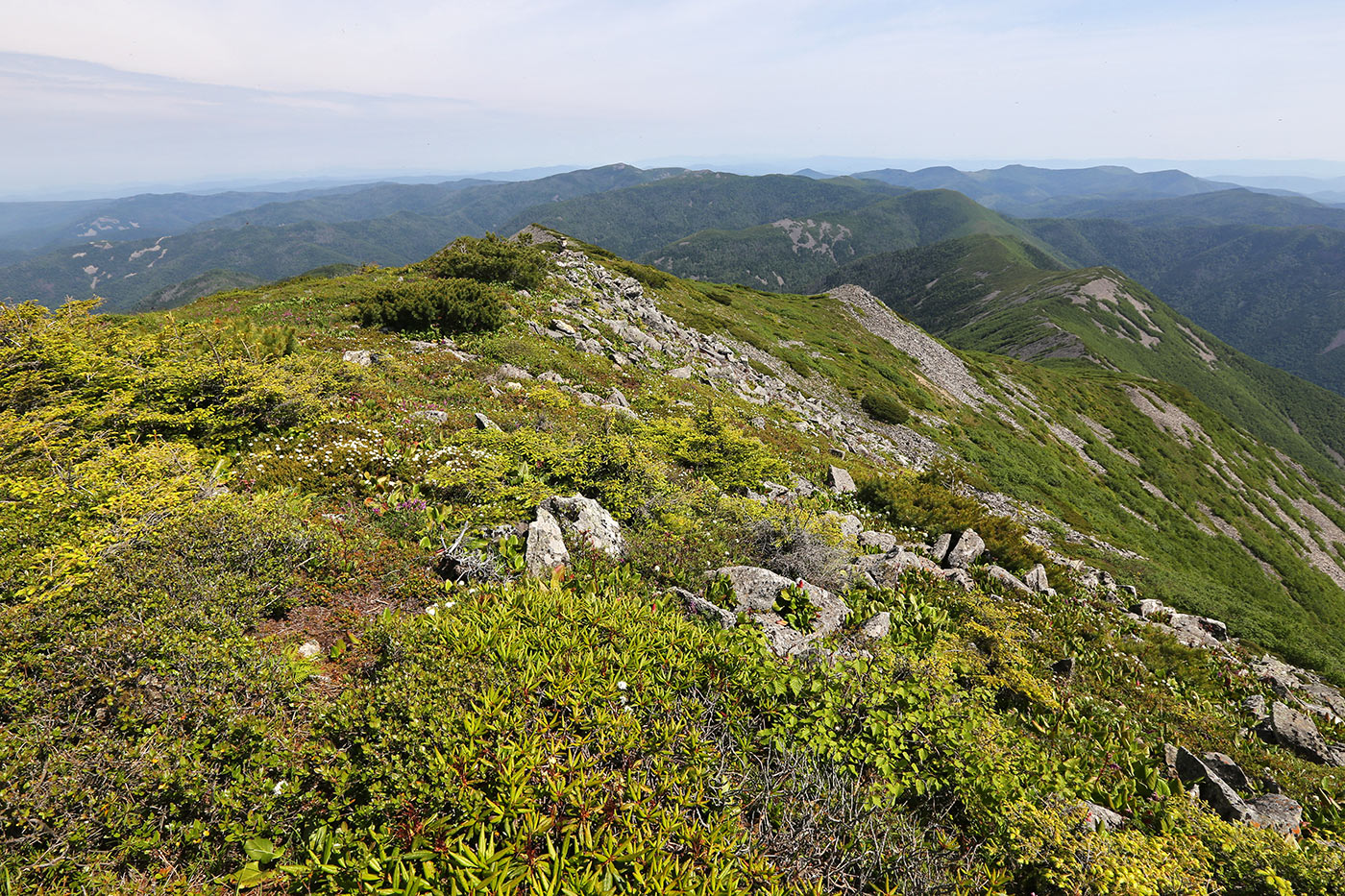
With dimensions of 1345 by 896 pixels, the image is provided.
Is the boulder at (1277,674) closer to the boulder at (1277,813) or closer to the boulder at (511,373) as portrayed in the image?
the boulder at (1277,813)

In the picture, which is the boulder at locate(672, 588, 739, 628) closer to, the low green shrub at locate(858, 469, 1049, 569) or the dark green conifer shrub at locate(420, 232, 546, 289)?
the low green shrub at locate(858, 469, 1049, 569)

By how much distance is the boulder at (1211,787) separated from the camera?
6742mm

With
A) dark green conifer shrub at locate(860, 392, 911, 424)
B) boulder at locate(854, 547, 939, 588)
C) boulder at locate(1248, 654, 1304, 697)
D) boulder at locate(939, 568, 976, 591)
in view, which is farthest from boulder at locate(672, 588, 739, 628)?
dark green conifer shrub at locate(860, 392, 911, 424)

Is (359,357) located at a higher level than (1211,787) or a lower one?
higher

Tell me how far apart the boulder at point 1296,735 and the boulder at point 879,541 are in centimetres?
691

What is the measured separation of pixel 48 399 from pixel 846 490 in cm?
1778

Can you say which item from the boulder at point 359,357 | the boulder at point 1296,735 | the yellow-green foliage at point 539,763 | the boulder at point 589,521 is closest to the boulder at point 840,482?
the boulder at point 589,521

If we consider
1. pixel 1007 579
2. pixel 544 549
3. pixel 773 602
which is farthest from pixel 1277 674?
pixel 544 549

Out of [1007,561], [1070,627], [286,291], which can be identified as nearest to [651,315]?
[286,291]

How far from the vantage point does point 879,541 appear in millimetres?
12219

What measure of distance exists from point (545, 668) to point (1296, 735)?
518 inches

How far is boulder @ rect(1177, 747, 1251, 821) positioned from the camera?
6742mm

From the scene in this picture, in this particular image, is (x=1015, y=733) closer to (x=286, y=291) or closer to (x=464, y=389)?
(x=464, y=389)

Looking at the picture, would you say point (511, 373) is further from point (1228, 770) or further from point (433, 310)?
point (1228, 770)
